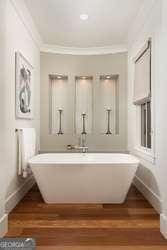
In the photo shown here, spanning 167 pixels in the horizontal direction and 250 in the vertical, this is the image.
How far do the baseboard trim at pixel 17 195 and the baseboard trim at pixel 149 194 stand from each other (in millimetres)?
1866

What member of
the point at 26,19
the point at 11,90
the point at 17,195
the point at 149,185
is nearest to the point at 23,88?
the point at 11,90

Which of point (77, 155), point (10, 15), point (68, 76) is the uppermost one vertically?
point (10, 15)

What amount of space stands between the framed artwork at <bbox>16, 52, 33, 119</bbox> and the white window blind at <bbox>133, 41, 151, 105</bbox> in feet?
5.85

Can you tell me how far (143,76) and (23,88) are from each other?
5.93ft

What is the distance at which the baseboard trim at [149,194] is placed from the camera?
2.71 m

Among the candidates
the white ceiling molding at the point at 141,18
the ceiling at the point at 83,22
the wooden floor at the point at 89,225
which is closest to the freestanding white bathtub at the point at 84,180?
the wooden floor at the point at 89,225

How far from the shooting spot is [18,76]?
302cm

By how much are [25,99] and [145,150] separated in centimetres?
203

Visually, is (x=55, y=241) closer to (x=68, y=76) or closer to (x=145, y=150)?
(x=145, y=150)

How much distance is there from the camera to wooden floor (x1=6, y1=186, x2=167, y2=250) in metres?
2.04

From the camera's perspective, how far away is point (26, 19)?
3318 millimetres

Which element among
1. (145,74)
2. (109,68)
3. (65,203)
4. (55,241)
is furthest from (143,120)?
(55,241)

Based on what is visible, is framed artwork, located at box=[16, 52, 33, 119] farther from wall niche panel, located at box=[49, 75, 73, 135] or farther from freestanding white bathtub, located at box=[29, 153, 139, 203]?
wall niche panel, located at box=[49, 75, 73, 135]

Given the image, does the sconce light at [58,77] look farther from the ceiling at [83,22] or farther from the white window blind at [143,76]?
the white window blind at [143,76]
